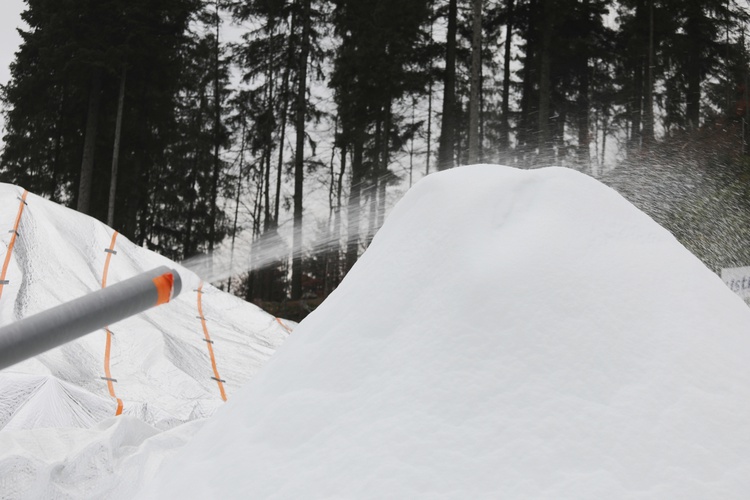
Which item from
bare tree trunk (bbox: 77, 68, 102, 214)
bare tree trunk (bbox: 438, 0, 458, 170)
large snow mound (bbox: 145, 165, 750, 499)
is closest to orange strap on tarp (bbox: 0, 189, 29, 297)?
large snow mound (bbox: 145, 165, 750, 499)

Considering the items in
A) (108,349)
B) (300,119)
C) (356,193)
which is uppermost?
(300,119)

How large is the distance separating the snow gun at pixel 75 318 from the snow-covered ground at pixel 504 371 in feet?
1.23

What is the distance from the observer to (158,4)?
15.5 m

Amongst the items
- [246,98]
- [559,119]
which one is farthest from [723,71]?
[246,98]

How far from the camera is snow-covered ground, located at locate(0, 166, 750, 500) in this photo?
1.24 metres

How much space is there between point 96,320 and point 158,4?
52.2ft

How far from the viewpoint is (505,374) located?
4.52ft

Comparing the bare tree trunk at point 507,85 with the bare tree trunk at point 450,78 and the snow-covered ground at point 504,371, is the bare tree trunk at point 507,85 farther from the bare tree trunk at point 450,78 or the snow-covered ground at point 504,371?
the snow-covered ground at point 504,371

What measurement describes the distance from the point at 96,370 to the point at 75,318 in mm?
3810

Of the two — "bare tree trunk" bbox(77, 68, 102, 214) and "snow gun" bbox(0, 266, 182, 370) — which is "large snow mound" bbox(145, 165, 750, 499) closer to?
"snow gun" bbox(0, 266, 182, 370)

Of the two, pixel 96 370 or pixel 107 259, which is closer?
pixel 96 370

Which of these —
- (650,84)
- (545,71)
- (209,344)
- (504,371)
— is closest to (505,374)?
(504,371)

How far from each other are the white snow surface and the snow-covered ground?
1.76ft

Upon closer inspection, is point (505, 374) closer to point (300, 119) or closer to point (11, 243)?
point (11, 243)
